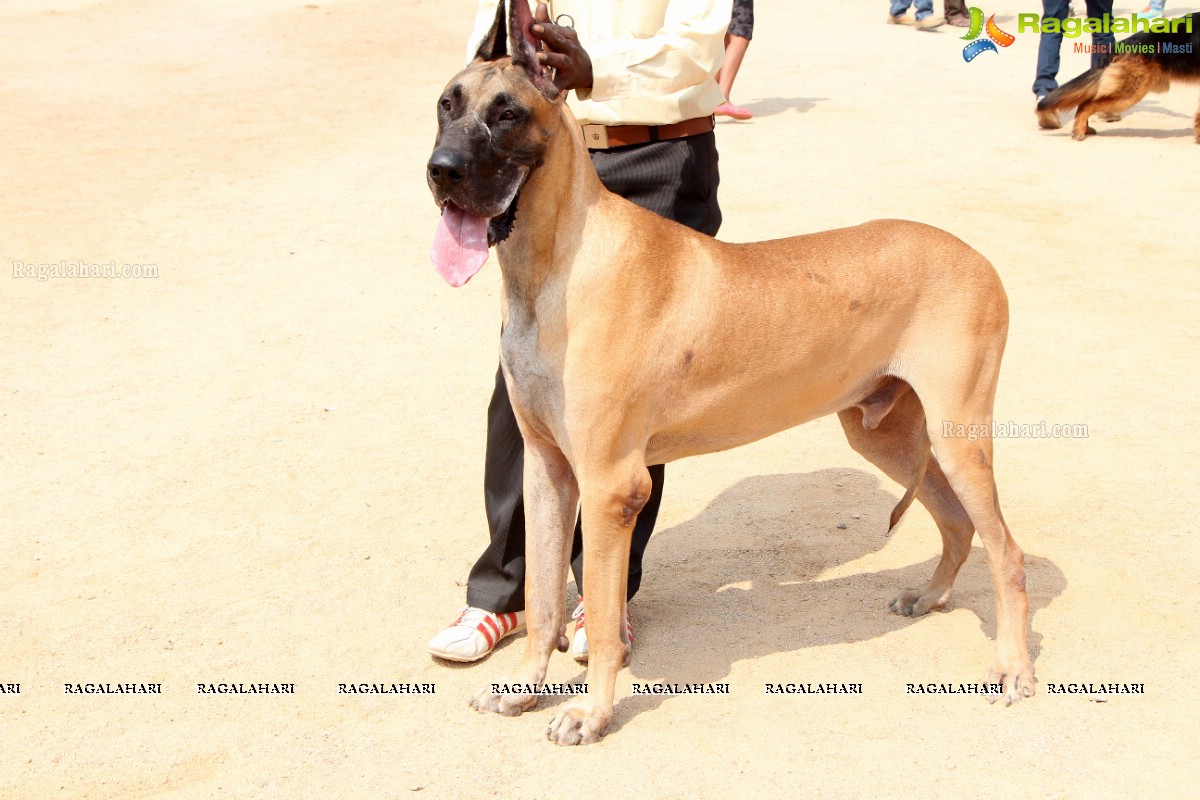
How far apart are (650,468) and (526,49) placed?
1960 millimetres

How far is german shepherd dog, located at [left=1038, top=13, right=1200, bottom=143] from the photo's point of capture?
12875 mm

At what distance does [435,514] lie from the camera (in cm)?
592

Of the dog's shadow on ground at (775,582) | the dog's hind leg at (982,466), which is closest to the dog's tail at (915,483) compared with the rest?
the dog's hind leg at (982,466)

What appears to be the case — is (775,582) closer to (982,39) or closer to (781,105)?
(781,105)

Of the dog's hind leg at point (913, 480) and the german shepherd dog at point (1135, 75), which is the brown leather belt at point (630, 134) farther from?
the german shepherd dog at point (1135, 75)

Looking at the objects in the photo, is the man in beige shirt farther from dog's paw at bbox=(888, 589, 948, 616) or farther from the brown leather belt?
dog's paw at bbox=(888, 589, 948, 616)

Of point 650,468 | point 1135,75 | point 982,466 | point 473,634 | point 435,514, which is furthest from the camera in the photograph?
point 1135,75

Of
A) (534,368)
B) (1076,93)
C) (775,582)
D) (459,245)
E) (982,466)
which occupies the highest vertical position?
(459,245)

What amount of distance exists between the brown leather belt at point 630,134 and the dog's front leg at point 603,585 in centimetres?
127

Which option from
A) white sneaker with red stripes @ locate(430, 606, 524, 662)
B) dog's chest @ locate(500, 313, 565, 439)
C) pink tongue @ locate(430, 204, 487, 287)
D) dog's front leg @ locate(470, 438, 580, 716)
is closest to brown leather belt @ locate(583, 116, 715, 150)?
dog's chest @ locate(500, 313, 565, 439)

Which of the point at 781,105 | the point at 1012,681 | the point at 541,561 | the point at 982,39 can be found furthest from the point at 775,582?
the point at 982,39

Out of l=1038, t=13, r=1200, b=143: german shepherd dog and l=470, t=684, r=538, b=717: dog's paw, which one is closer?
l=470, t=684, r=538, b=717: dog's paw

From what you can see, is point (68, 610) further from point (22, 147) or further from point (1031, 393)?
point (22, 147)

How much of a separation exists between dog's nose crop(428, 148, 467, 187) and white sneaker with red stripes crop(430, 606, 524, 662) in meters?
2.00
